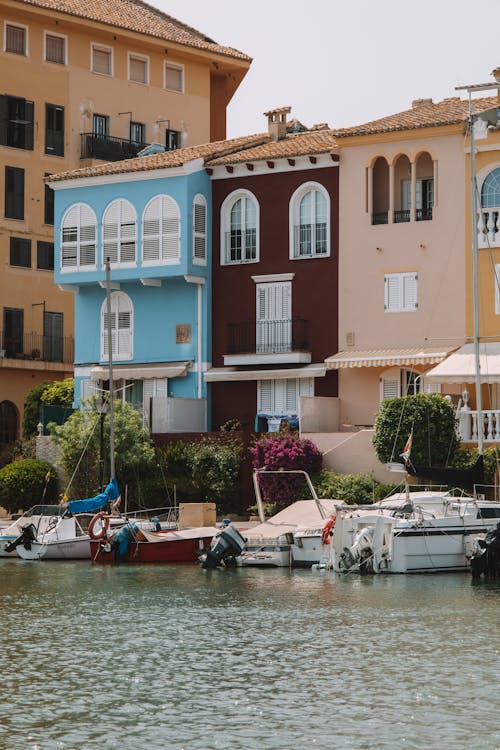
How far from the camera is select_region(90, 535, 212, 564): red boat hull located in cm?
4575

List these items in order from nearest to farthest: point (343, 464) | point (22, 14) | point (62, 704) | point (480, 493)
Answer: point (62, 704) < point (480, 493) < point (343, 464) < point (22, 14)

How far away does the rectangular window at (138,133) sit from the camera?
2960 inches

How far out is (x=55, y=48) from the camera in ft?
240

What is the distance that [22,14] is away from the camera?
235 feet

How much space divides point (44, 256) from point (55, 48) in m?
9.64

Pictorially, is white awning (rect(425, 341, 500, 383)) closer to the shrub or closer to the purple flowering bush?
the purple flowering bush

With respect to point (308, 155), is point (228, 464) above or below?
below

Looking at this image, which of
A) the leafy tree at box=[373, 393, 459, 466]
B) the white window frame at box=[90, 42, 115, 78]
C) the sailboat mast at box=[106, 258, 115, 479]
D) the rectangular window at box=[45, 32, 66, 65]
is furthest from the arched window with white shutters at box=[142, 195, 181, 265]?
the white window frame at box=[90, 42, 115, 78]

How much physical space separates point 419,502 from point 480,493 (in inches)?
225

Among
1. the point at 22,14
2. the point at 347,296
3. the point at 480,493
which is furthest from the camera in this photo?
the point at 22,14

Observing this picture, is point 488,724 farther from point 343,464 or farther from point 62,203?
point 62,203

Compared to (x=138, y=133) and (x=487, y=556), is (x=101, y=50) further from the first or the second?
(x=487, y=556)

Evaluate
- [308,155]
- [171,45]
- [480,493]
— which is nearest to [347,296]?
[308,155]

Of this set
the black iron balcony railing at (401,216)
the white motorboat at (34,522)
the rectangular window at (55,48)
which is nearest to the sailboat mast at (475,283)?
the black iron balcony railing at (401,216)
